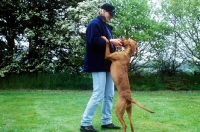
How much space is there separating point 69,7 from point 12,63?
293 cm

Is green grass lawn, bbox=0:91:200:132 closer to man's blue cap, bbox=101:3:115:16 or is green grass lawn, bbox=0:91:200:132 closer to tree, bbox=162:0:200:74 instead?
man's blue cap, bbox=101:3:115:16

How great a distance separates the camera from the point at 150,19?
12078 mm

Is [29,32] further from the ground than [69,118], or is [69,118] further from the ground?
[29,32]

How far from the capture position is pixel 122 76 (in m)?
4.30

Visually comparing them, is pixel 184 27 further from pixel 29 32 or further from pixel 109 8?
pixel 109 8

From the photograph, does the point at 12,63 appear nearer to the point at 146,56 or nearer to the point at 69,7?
the point at 69,7

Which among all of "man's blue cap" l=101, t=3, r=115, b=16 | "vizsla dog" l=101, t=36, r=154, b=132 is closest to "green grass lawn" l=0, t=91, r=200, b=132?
"vizsla dog" l=101, t=36, r=154, b=132

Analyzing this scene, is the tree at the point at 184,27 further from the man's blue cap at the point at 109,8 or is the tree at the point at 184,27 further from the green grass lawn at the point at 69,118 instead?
the man's blue cap at the point at 109,8

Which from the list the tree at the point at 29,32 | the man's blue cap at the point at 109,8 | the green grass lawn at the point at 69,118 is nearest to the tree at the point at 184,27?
the tree at the point at 29,32

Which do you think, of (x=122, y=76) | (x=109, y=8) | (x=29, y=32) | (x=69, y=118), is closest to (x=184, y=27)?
(x=29, y=32)

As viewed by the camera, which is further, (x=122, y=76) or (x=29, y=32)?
(x=29, y=32)

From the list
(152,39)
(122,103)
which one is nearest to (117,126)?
(122,103)

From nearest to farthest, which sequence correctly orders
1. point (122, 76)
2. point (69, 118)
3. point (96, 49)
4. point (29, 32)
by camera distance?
point (122, 76) < point (96, 49) < point (69, 118) < point (29, 32)

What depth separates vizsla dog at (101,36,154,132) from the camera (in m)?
4.21
